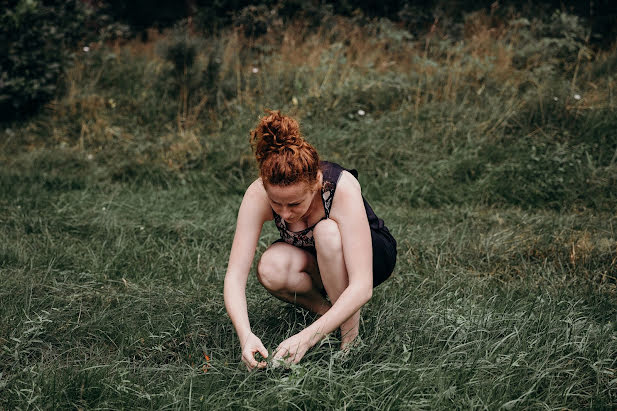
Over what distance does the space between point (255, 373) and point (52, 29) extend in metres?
5.43

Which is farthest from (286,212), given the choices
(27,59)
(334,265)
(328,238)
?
(27,59)

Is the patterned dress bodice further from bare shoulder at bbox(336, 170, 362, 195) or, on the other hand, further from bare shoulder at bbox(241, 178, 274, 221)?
bare shoulder at bbox(241, 178, 274, 221)

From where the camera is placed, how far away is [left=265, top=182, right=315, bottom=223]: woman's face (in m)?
2.02

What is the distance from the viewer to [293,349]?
202cm

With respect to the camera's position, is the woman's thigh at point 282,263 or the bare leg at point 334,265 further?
the woman's thigh at point 282,263

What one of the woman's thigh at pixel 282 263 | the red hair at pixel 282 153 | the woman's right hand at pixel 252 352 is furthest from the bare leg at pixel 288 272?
the red hair at pixel 282 153

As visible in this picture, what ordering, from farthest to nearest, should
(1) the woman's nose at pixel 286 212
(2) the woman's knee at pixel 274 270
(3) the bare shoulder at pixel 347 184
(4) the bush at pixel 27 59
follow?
(4) the bush at pixel 27 59 < (2) the woman's knee at pixel 274 270 < (3) the bare shoulder at pixel 347 184 < (1) the woman's nose at pixel 286 212

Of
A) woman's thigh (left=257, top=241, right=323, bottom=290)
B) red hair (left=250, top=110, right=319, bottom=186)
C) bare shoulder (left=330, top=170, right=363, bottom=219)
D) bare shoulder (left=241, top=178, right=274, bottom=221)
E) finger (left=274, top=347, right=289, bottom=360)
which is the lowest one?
finger (left=274, top=347, right=289, bottom=360)

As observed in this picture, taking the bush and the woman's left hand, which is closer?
the woman's left hand

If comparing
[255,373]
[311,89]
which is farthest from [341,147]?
[255,373]

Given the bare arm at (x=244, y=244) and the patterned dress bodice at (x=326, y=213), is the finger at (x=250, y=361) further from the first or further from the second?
the patterned dress bodice at (x=326, y=213)

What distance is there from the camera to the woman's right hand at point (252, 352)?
200 centimetres

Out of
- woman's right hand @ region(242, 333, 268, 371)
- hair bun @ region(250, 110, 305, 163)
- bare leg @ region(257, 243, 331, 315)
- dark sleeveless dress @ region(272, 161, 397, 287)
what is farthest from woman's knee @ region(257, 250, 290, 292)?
hair bun @ region(250, 110, 305, 163)

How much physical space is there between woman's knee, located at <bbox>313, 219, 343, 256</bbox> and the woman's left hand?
14.0 inches
